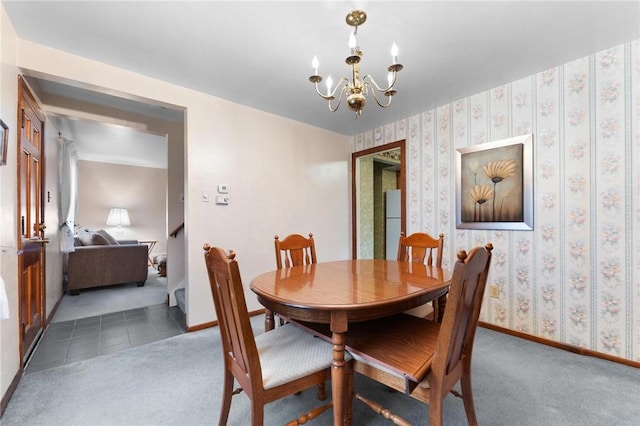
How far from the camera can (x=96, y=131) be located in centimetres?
413

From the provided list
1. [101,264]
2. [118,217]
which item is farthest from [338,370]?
[118,217]

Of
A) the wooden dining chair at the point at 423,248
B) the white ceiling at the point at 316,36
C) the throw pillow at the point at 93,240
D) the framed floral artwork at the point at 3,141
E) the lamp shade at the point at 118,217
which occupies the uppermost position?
the white ceiling at the point at 316,36

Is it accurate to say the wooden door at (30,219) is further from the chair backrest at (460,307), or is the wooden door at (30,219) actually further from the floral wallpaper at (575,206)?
the floral wallpaper at (575,206)

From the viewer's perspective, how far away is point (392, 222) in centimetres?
477

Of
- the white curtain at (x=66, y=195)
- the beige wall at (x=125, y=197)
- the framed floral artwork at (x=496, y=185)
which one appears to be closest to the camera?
the framed floral artwork at (x=496, y=185)

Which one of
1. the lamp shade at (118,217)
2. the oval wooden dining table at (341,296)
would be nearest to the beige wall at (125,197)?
the lamp shade at (118,217)

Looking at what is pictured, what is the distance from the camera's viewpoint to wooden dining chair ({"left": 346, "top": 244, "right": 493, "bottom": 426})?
3.25 ft

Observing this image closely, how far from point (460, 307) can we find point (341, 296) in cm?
48

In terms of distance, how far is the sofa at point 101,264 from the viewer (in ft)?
13.2

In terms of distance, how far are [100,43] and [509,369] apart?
145 inches

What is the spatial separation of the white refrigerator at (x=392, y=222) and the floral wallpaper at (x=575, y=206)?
180 centimetres

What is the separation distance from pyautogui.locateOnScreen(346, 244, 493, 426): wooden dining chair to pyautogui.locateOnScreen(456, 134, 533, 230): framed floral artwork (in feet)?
5.58

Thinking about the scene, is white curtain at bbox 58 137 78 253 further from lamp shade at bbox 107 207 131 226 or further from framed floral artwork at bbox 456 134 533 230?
framed floral artwork at bbox 456 134 533 230

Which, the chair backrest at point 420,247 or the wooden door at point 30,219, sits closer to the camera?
the wooden door at point 30,219
